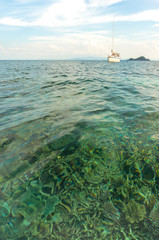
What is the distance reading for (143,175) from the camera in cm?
219

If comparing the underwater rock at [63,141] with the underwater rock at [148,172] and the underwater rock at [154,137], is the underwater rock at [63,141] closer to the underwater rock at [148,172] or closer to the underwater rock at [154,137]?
the underwater rock at [148,172]

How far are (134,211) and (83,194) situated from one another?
0.64 metres

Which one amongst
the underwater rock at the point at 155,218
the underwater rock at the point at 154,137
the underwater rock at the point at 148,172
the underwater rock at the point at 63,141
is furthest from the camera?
the underwater rock at the point at 154,137

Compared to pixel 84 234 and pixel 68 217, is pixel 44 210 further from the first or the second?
pixel 84 234

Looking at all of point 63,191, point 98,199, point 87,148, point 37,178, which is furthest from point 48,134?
point 98,199

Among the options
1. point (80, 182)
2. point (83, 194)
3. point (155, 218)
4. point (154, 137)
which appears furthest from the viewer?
point (154, 137)

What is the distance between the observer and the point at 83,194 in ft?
6.27

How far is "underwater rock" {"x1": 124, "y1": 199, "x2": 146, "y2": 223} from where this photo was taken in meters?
1.65

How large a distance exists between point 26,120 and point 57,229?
11.3 ft

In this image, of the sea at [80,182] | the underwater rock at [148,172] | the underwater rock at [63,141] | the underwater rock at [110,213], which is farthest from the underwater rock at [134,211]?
the underwater rock at [63,141]

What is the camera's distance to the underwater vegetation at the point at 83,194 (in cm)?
156

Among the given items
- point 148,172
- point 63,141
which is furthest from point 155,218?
point 63,141

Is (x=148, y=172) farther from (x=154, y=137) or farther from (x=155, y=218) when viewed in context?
(x=154, y=137)

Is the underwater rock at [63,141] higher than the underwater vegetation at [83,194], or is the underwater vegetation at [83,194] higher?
the underwater rock at [63,141]
